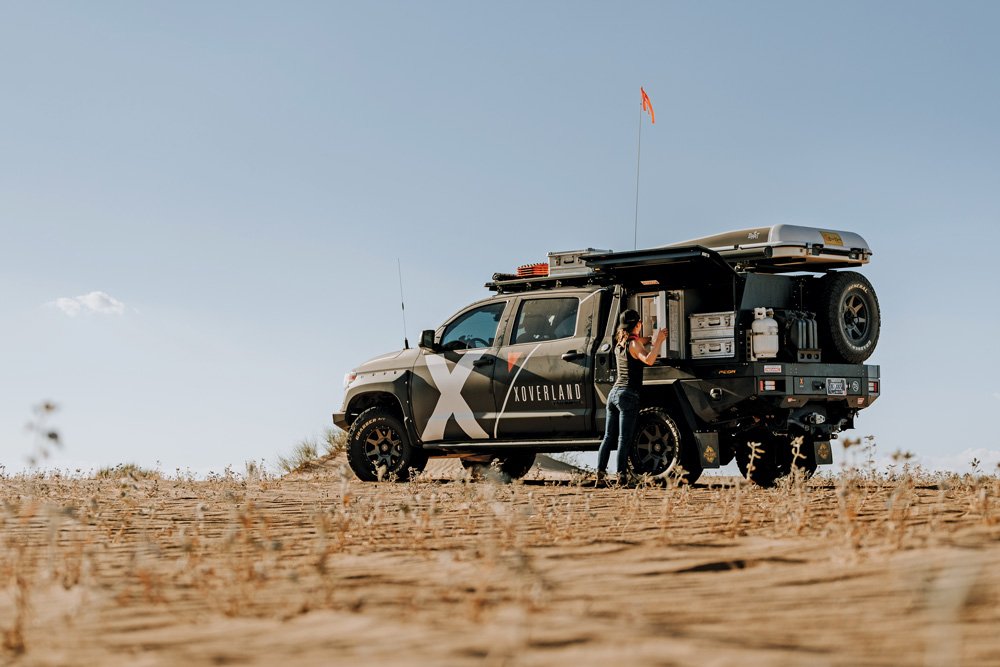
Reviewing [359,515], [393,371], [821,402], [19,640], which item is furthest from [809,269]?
[19,640]

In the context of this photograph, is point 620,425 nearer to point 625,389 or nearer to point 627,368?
point 625,389

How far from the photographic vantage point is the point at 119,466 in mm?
16984

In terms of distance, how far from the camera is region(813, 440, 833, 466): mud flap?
10.9 metres

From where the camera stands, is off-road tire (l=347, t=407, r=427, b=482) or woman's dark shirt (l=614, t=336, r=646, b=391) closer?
woman's dark shirt (l=614, t=336, r=646, b=391)

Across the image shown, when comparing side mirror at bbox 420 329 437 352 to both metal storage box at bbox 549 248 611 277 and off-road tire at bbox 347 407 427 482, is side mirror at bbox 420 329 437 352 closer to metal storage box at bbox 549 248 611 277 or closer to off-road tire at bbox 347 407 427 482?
off-road tire at bbox 347 407 427 482

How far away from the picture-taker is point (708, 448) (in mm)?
10570

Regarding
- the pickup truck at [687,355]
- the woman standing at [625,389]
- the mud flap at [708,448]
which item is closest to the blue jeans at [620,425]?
the woman standing at [625,389]

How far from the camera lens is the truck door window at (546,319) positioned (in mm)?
11734

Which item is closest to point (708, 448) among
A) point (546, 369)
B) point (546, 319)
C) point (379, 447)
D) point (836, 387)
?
point (836, 387)

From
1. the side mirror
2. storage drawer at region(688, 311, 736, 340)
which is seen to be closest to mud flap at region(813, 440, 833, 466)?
storage drawer at region(688, 311, 736, 340)

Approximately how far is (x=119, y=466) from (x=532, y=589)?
13.8 m

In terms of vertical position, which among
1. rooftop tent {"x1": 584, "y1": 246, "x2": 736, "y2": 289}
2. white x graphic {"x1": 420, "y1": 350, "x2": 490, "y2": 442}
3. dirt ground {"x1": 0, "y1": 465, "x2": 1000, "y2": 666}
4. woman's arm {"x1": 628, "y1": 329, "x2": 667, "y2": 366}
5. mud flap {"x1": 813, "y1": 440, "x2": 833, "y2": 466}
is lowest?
dirt ground {"x1": 0, "y1": 465, "x2": 1000, "y2": 666}

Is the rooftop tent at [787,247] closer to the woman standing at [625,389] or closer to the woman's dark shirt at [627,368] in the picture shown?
the woman standing at [625,389]

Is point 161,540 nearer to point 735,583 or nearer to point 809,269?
point 735,583
